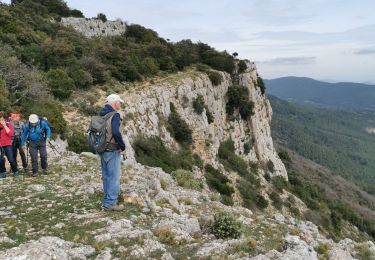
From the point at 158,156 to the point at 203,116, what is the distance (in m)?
11.7

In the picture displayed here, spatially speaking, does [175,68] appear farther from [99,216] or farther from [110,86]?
[99,216]

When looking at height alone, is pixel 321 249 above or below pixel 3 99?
below

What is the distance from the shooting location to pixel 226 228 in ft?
29.6

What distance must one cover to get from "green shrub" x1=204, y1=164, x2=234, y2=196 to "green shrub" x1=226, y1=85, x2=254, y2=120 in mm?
13272

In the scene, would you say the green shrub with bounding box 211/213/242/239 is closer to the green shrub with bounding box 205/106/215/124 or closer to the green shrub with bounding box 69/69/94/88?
the green shrub with bounding box 69/69/94/88

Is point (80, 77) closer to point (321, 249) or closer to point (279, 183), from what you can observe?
point (321, 249)

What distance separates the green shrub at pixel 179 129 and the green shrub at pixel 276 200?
10084 millimetres

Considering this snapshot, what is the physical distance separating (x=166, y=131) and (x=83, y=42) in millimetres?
15220

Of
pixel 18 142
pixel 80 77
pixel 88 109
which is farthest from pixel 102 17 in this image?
pixel 18 142

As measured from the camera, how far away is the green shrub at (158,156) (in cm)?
2503

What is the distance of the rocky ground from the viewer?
23.3 ft

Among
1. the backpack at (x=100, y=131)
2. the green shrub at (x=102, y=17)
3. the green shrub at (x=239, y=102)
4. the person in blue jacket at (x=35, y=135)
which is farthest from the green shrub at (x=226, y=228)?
the green shrub at (x=102, y=17)

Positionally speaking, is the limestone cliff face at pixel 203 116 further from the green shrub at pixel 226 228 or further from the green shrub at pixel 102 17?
the green shrub at pixel 102 17

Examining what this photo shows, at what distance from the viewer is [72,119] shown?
23.2 metres
